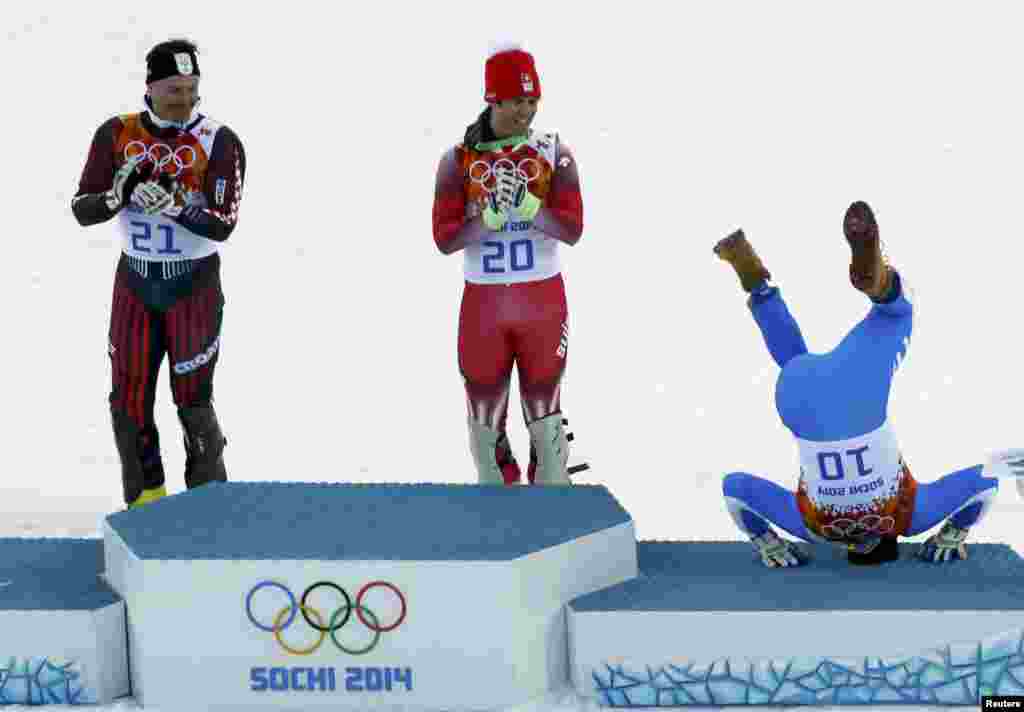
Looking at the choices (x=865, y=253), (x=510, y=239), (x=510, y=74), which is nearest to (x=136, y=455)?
(x=510, y=239)

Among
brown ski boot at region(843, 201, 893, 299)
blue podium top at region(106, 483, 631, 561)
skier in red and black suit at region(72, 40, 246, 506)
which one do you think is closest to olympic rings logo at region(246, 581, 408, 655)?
blue podium top at region(106, 483, 631, 561)

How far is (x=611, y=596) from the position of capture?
9.92 m

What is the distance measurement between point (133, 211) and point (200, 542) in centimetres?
200

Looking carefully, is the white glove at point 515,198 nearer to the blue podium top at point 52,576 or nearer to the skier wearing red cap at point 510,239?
the skier wearing red cap at point 510,239

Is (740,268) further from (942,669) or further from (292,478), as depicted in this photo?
(292,478)

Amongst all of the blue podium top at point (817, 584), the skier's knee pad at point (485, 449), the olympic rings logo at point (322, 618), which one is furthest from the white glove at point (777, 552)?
the olympic rings logo at point (322, 618)

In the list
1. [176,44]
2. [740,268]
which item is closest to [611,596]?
[740,268]

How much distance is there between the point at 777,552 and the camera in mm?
10422

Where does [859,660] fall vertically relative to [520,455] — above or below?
below

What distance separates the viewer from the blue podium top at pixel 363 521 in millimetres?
9758

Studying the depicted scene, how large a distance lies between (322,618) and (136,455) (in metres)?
2.21

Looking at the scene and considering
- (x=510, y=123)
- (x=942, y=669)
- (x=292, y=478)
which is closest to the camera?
(x=942, y=669)

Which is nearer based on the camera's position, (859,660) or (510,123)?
(859,660)

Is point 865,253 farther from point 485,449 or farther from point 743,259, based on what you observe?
point 485,449
